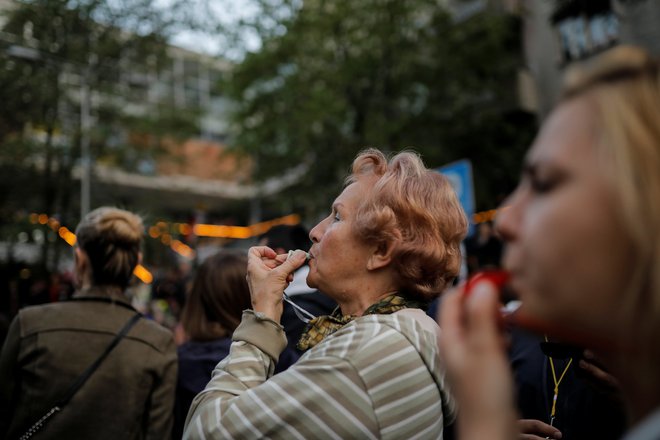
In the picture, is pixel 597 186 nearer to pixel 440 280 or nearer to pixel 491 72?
pixel 440 280

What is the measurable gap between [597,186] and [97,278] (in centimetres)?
269

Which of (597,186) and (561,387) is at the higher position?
(597,186)

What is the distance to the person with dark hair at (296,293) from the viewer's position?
3.24 meters

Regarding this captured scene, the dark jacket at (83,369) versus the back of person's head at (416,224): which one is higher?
the back of person's head at (416,224)

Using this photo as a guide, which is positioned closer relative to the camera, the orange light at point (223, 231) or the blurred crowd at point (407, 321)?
the blurred crowd at point (407, 321)

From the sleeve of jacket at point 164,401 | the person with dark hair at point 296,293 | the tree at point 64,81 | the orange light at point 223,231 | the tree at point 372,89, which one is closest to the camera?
the sleeve of jacket at point 164,401

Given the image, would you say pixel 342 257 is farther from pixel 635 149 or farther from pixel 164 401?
pixel 164 401

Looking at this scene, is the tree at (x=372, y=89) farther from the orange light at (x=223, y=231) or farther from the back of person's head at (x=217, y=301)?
the back of person's head at (x=217, y=301)

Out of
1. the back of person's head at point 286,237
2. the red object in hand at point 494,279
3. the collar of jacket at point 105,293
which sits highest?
the red object in hand at point 494,279

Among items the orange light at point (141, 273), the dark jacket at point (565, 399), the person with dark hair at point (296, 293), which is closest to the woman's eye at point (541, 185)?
the dark jacket at point (565, 399)

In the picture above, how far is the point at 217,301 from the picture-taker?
10.7 feet

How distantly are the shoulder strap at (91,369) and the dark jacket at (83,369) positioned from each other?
0.07 ft

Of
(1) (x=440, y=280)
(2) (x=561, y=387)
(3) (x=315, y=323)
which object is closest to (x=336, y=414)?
(3) (x=315, y=323)

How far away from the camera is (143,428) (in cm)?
289
